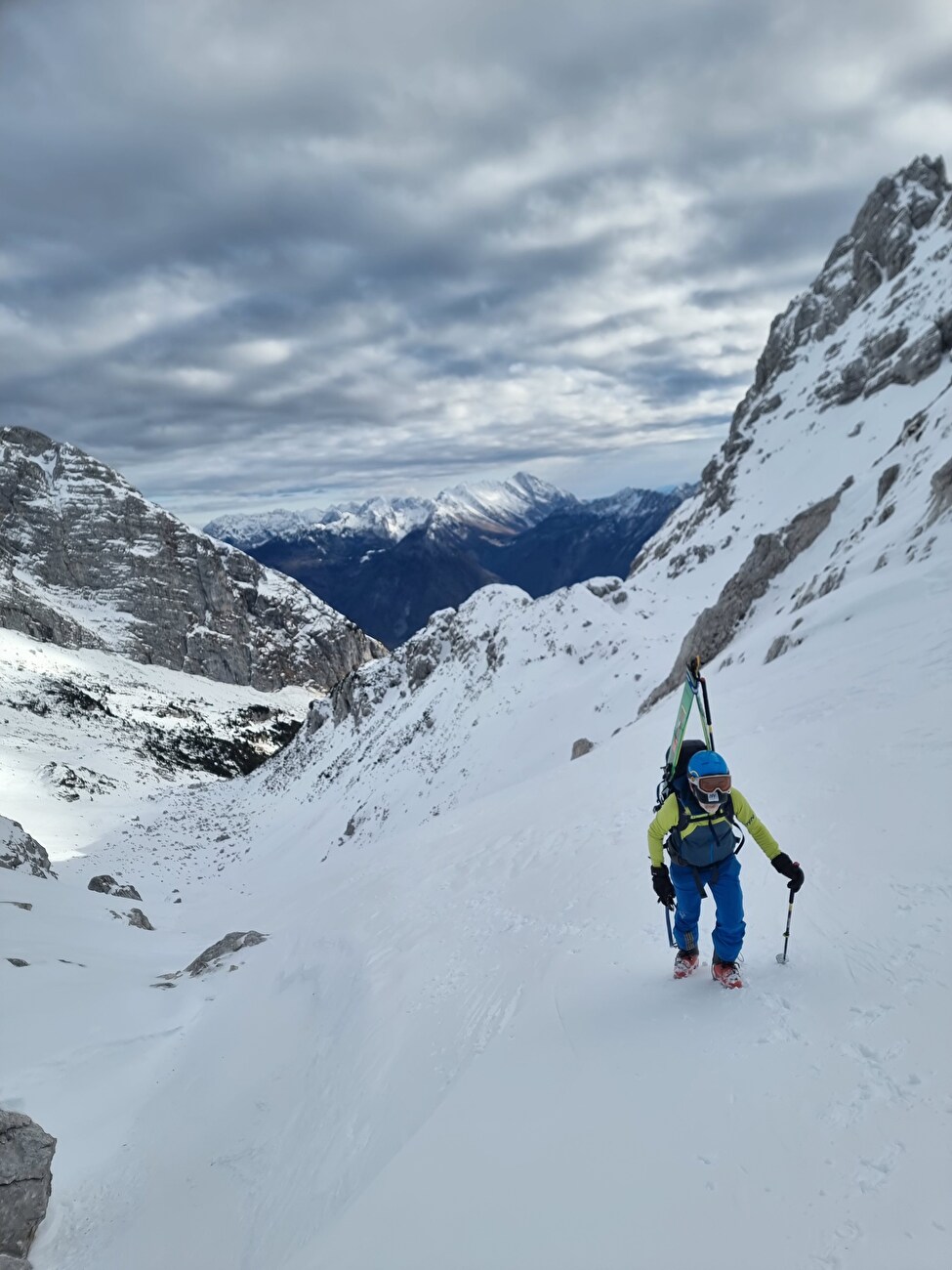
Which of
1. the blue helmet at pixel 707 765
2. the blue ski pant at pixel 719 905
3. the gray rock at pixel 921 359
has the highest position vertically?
the gray rock at pixel 921 359

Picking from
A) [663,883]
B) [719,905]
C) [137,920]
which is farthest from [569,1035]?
[137,920]

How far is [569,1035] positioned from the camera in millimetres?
6609

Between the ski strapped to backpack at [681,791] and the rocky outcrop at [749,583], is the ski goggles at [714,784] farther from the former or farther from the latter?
the rocky outcrop at [749,583]

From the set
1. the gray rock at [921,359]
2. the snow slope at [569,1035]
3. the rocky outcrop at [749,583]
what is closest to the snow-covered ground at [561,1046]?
the snow slope at [569,1035]

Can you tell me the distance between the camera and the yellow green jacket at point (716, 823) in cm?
620

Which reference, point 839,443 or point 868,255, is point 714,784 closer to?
point 839,443

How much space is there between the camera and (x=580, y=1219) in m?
4.38

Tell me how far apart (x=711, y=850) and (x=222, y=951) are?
46.6 ft

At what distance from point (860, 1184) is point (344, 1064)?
246 inches

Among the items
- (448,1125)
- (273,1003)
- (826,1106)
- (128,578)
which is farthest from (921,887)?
(128,578)

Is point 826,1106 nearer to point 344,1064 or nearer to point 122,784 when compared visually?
point 344,1064

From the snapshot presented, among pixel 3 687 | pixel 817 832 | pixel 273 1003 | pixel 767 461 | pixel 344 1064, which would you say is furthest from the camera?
pixel 3 687

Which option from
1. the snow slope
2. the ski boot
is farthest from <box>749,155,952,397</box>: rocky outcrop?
the ski boot

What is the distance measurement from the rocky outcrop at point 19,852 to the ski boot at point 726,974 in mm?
23833
